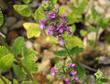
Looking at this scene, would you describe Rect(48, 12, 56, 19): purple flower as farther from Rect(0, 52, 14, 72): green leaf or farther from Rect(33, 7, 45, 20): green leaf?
Rect(0, 52, 14, 72): green leaf

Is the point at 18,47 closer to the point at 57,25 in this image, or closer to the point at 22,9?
the point at 22,9

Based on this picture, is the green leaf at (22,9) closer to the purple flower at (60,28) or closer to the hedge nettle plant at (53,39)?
the hedge nettle plant at (53,39)

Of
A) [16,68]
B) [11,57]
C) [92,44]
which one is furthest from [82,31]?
[11,57]

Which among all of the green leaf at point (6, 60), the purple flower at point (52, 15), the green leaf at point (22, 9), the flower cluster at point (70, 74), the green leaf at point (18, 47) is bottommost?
the flower cluster at point (70, 74)

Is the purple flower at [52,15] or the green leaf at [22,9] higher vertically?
the purple flower at [52,15]

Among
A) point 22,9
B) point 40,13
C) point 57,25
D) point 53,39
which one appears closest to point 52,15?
point 57,25

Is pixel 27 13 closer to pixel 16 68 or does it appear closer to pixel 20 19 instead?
pixel 16 68

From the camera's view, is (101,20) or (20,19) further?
(20,19)

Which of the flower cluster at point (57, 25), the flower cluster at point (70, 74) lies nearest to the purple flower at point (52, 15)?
the flower cluster at point (57, 25)

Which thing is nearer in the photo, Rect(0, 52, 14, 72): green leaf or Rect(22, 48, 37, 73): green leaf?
Rect(0, 52, 14, 72): green leaf

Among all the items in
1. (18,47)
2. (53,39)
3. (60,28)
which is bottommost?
(53,39)

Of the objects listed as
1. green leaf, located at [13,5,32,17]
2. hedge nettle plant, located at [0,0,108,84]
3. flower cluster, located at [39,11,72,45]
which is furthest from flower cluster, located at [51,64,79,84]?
green leaf, located at [13,5,32,17]
